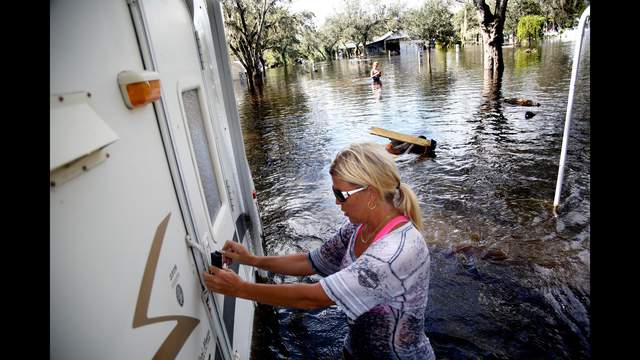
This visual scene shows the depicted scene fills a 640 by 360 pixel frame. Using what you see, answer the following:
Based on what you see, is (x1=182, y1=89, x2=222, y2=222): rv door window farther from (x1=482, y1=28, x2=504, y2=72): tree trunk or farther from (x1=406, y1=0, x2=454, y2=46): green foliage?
(x1=406, y1=0, x2=454, y2=46): green foliage

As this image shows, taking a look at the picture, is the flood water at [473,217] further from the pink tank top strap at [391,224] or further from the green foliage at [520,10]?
the green foliage at [520,10]

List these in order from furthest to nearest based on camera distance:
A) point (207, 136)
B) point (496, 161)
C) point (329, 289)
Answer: point (496, 161)
point (207, 136)
point (329, 289)

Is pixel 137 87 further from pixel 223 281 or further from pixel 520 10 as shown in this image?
pixel 520 10

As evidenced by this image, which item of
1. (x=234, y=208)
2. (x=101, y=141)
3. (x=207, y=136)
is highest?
(x=101, y=141)

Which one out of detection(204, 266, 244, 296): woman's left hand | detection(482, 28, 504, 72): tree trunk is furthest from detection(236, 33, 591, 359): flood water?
detection(482, 28, 504, 72): tree trunk

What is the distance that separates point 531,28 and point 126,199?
61799 millimetres

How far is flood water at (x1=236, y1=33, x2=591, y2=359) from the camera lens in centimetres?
410

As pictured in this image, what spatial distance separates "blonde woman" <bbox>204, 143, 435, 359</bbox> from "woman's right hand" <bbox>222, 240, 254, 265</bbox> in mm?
335

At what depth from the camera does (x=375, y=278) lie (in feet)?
6.06
